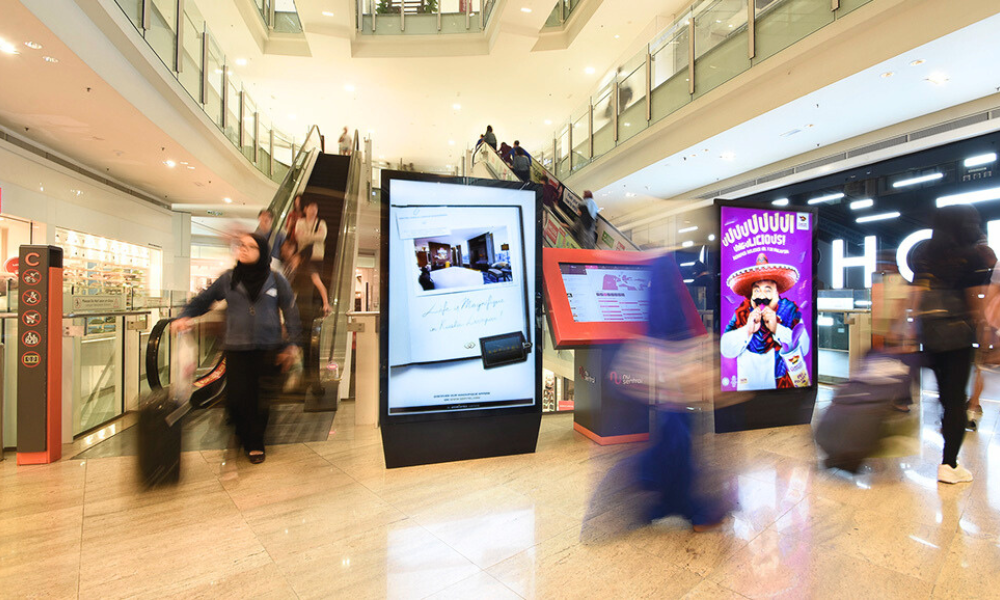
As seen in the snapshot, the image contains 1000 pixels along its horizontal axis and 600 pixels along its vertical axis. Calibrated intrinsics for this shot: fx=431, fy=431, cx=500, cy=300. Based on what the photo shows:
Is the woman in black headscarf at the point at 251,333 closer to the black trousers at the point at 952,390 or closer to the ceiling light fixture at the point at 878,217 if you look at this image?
the black trousers at the point at 952,390

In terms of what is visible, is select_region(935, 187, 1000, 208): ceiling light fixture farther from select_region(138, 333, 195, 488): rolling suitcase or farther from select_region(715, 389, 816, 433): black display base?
select_region(138, 333, 195, 488): rolling suitcase

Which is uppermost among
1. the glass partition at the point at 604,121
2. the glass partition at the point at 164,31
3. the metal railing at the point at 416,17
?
the metal railing at the point at 416,17

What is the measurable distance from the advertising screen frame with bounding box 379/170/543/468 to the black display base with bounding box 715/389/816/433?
1.83 m

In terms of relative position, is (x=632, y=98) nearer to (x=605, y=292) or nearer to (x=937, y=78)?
(x=937, y=78)

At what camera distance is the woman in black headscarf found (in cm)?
290

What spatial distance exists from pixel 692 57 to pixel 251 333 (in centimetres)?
879

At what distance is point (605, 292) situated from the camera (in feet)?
11.3

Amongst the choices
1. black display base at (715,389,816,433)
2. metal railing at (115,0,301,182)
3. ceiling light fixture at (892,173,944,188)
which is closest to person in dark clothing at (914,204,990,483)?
black display base at (715,389,816,433)

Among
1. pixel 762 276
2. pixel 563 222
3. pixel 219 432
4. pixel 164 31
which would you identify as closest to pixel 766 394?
pixel 762 276

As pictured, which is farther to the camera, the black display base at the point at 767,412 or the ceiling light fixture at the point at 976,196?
the ceiling light fixture at the point at 976,196

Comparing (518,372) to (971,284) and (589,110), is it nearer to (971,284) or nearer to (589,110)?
(971,284)

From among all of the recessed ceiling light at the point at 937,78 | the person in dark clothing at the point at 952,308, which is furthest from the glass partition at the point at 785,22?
the person in dark clothing at the point at 952,308

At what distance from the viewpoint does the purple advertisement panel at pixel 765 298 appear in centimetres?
369

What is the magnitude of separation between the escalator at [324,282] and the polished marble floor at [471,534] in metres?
0.86
